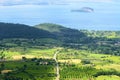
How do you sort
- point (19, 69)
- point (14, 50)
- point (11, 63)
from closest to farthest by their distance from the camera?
point (19, 69), point (11, 63), point (14, 50)

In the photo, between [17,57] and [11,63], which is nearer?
[11,63]

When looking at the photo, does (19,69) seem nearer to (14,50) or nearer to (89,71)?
(89,71)

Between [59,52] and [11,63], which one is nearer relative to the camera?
[11,63]

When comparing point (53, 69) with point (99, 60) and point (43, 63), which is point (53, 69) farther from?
point (99, 60)

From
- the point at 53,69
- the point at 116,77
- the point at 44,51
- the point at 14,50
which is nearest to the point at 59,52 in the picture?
the point at 44,51

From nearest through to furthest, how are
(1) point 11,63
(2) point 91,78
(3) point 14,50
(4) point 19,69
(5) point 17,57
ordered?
(2) point 91,78, (4) point 19,69, (1) point 11,63, (5) point 17,57, (3) point 14,50

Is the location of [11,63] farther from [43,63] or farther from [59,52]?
[59,52]

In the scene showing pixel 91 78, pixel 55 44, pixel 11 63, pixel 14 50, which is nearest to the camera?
pixel 91 78

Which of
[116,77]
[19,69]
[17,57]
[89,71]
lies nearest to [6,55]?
[17,57]

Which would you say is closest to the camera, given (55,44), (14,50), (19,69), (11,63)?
(19,69)
